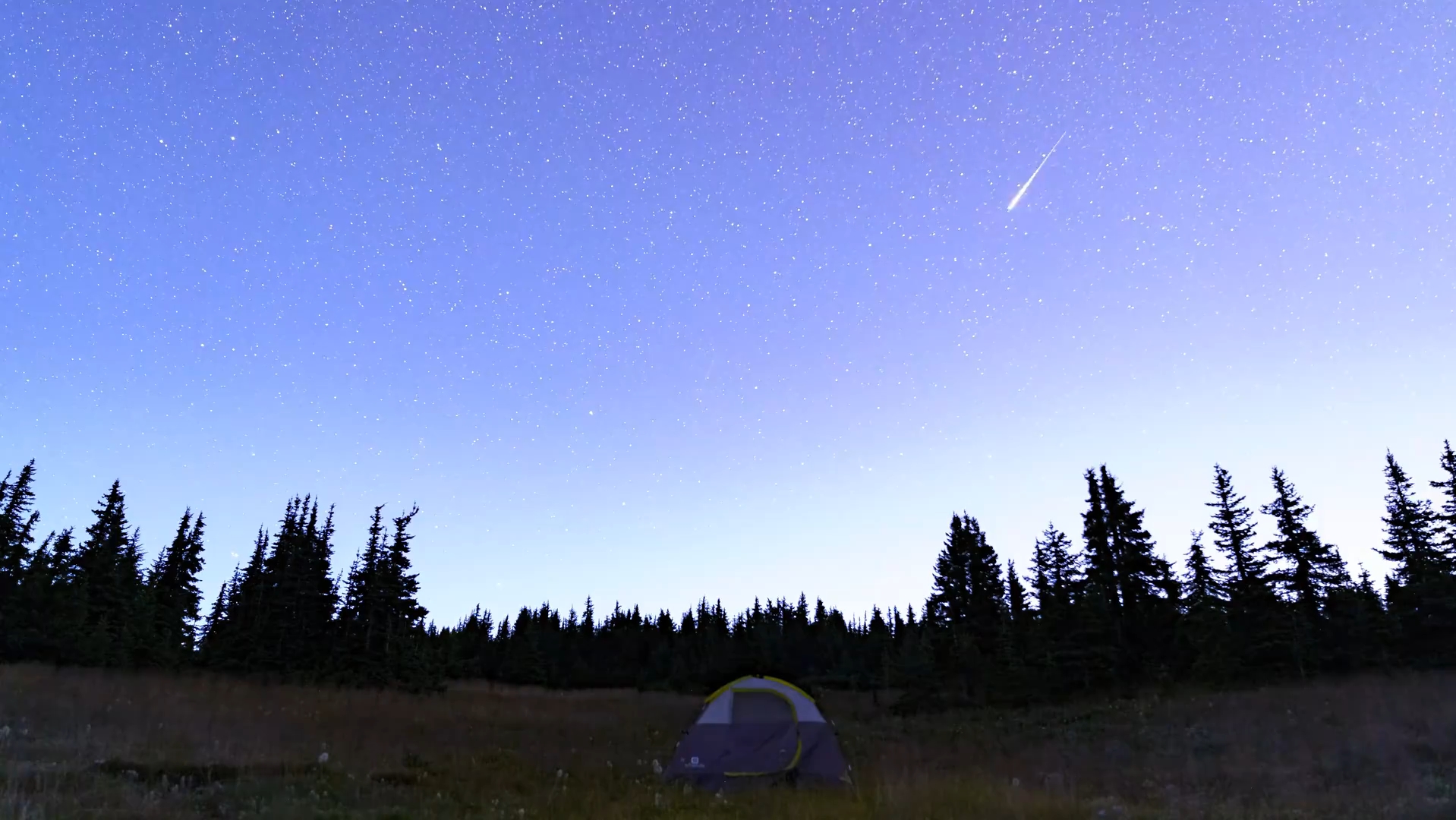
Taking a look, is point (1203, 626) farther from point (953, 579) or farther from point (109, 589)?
point (109, 589)

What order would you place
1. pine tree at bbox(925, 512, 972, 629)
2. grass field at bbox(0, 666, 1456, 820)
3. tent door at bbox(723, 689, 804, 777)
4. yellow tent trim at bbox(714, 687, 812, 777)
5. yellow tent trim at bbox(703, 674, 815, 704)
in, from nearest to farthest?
1. grass field at bbox(0, 666, 1456, 820)
2. yellow tent trim at bbox(714, 687, 812, 777)
3. tent door at bbox(723, 689, 804, 777)
4. yellow tent trim at bbox(703, 674, 815, 704)
5. pine tree at bbox(925, 512, 972, 629)

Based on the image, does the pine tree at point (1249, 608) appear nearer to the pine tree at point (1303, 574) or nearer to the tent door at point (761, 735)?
the pine tree at point (1303, 574)

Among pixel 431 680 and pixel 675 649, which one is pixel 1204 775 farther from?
pixel 675 649

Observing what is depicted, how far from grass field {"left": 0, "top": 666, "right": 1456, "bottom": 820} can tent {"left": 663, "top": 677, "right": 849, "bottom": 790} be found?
86cm

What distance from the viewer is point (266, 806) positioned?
9.45 m

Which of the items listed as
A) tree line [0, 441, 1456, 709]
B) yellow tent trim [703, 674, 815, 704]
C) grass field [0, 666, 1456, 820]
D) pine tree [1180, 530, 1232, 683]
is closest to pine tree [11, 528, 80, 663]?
tree line [0, 441, 1456, 709]

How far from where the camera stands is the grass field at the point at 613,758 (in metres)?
10.4

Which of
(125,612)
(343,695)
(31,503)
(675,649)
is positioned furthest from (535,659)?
(343,695)

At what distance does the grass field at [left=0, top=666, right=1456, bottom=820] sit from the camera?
1041 cm

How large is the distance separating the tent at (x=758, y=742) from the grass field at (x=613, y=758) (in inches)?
33.8

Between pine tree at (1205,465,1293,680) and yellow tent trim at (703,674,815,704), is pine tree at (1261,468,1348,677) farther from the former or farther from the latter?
yellow tent trim at (703,674,815,704)

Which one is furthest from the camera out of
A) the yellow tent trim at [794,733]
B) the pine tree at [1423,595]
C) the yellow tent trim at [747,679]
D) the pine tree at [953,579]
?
the pine tree at [953,579]

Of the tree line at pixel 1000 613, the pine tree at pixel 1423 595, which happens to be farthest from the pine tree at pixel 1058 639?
the pine tree at pixel 1423 595

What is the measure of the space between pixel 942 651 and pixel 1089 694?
11906 mm
